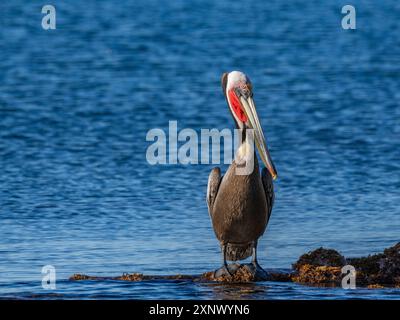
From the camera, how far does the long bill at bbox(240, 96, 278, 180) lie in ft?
41.8

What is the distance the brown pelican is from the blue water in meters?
0.37

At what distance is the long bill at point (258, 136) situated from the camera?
12.7m

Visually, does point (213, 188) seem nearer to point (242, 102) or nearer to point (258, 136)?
point (258, 136)

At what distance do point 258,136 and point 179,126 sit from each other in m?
8.02

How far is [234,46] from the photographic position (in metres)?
29.6

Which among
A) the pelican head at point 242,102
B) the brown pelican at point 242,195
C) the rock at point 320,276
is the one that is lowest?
the rock at point 320,276

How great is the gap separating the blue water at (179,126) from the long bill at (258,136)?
3.12 ft

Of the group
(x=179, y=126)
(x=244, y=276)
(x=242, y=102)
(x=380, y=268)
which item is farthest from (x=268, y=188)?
(x=179, y=126)

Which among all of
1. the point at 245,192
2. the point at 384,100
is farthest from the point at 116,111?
the point at 245,192

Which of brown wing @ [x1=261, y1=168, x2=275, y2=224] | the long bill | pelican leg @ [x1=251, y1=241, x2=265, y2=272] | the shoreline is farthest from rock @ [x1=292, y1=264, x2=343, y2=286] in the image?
the long bill

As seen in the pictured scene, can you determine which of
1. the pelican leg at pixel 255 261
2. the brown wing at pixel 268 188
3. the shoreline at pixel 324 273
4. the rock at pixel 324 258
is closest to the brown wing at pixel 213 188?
the brown wing at pixel 268 188

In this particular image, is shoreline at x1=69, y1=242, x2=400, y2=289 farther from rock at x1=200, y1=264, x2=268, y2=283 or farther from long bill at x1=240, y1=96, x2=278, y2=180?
long bill at x1=240, y1=96, x2=278, y2=180

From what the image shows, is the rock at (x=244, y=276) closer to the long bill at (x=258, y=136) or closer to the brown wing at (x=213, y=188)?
the brown wing at (x=213, y=188)

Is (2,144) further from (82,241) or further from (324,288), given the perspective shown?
(324,288)
